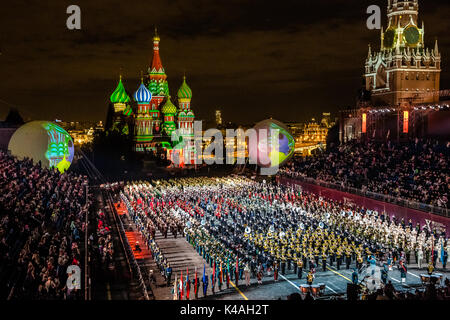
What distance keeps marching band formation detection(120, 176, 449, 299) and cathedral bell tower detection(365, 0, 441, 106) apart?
61.2 feet

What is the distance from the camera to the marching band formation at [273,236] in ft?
46.8

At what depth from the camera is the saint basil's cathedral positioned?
59.3m

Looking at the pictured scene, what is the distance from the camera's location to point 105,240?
15.3 meters

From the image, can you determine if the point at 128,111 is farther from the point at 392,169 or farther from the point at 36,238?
the point at 36,238

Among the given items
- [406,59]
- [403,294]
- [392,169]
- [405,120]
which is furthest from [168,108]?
[403,294]

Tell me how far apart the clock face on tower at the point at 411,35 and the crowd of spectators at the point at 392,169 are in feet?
38.1

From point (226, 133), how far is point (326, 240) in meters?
83.2

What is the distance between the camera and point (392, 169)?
26.8m

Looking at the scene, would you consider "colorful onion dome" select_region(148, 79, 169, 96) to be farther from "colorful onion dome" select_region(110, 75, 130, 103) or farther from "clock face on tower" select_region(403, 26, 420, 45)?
"clock face on tower" select_region(403, 26, 420, 45)

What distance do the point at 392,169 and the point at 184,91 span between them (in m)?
41.3

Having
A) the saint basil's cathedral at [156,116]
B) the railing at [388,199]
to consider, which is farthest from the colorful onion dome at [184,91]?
the railing at [388,199]

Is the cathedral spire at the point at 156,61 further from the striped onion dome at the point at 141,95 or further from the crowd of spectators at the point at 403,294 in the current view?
the crowd of spectators at the point at 403,294

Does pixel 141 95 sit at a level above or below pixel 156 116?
above
